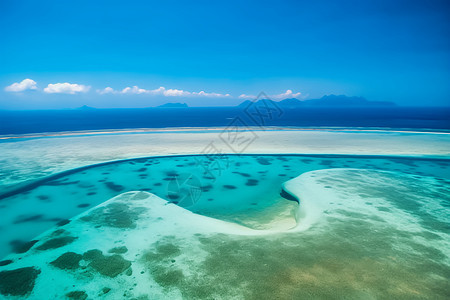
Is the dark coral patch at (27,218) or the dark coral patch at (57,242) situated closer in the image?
the dark coral patch at (57,242)

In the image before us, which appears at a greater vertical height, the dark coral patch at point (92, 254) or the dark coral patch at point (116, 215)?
the dark coral patch at point (116, 215)

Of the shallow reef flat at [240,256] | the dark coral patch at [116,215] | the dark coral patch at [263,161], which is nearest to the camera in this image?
the shallow reef flat at [240,256]

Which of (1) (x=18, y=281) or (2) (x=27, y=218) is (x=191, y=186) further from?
(1) (x=18, y=281)

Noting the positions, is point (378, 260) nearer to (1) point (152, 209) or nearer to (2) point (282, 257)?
(2) point (282, 257)

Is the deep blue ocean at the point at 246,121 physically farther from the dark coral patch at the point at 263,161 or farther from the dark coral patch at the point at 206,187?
the dark coral patch at the point at 206,187

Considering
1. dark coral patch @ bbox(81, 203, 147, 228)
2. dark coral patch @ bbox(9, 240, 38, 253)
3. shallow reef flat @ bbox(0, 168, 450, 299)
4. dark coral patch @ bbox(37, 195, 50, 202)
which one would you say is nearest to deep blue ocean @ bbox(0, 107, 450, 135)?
shallow reef flat @ bbox(0, 168, 450, 299)

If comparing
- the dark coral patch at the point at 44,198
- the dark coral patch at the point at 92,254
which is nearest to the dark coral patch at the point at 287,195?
the dark coral patch at the point at 92,254

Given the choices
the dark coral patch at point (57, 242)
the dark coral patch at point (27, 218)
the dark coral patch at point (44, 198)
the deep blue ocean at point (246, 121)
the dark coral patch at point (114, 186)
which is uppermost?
the deep blue ocean at point (246, 121)
